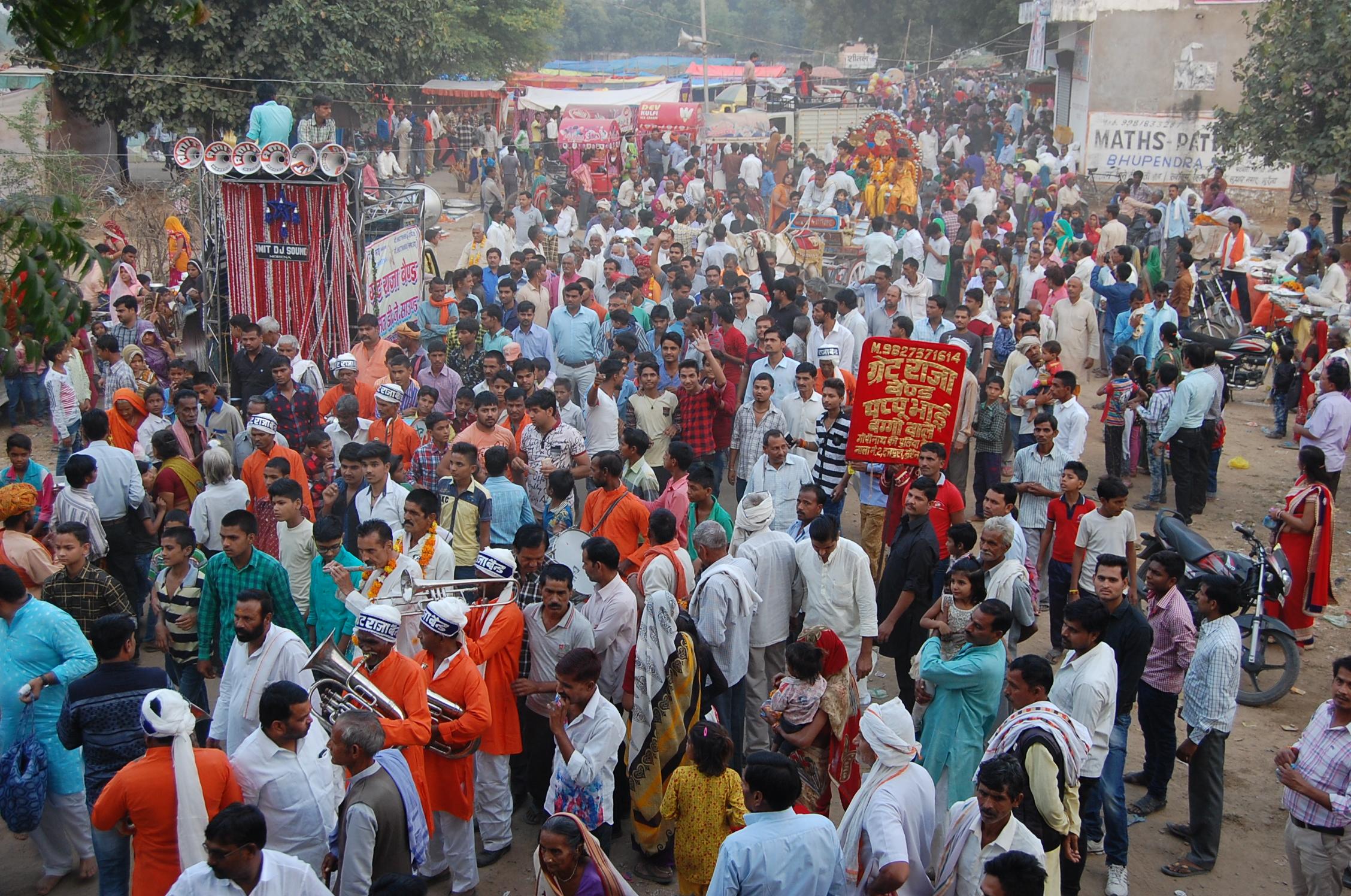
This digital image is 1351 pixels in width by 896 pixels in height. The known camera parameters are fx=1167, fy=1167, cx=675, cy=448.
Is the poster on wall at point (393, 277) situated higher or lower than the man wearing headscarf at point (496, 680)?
higher

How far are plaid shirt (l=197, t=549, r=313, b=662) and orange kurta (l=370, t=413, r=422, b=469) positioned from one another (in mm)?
2424

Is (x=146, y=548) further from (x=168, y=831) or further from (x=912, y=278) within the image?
(x=912, y=278)

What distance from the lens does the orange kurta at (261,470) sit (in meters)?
7.88

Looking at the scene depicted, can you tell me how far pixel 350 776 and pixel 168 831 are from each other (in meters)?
0.72

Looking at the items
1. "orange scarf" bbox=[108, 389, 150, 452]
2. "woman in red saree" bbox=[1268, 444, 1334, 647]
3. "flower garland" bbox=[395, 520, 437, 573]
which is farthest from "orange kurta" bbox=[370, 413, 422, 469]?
"woman in red saree" bbox=[1268, 444, 1334, 647]

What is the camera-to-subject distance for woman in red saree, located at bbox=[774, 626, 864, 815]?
5.41 metres

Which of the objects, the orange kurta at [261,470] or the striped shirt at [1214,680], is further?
the orange kurta at [261,470]

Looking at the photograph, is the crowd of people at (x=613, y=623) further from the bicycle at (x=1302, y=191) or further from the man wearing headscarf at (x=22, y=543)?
the bicycle at (x=1302, y=191)

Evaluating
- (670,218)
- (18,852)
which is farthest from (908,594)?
(670,218)

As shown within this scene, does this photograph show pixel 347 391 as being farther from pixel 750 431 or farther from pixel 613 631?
pixel 613 631

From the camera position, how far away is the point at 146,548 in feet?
26.7

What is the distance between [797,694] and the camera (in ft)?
17.7

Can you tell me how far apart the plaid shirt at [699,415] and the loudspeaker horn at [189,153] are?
579 cm

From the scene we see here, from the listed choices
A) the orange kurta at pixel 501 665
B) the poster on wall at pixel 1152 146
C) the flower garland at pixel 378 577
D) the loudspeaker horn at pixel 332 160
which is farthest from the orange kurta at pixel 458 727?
the poster on wall at pixel 1152 146
